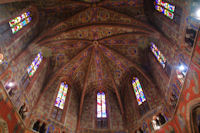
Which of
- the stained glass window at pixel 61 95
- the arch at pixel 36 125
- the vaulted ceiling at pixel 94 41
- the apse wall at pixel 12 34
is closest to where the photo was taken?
the apse wall at pixel 12 34

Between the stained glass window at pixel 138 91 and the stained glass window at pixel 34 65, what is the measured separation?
9.13 meters

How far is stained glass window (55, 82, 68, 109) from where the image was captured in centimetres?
1356

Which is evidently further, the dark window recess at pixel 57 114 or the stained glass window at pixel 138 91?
the stained glass window at pixel 138 91

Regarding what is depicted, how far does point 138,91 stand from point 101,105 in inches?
154

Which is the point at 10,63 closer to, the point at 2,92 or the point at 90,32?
the point at 2,92

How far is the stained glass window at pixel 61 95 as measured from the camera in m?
13.6

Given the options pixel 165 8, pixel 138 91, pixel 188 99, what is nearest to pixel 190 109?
pixel 188 99

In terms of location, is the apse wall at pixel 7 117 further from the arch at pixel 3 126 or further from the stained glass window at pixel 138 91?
the stained glass window at pixel 138 91

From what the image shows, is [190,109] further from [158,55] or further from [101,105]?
[101,105]

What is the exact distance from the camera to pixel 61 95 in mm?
14438

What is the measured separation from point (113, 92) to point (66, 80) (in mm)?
5203

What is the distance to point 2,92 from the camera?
336 inches

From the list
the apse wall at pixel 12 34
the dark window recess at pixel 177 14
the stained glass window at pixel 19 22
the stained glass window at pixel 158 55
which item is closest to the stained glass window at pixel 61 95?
the apse wall at pixel 12 34

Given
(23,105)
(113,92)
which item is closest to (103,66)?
(113,92)
